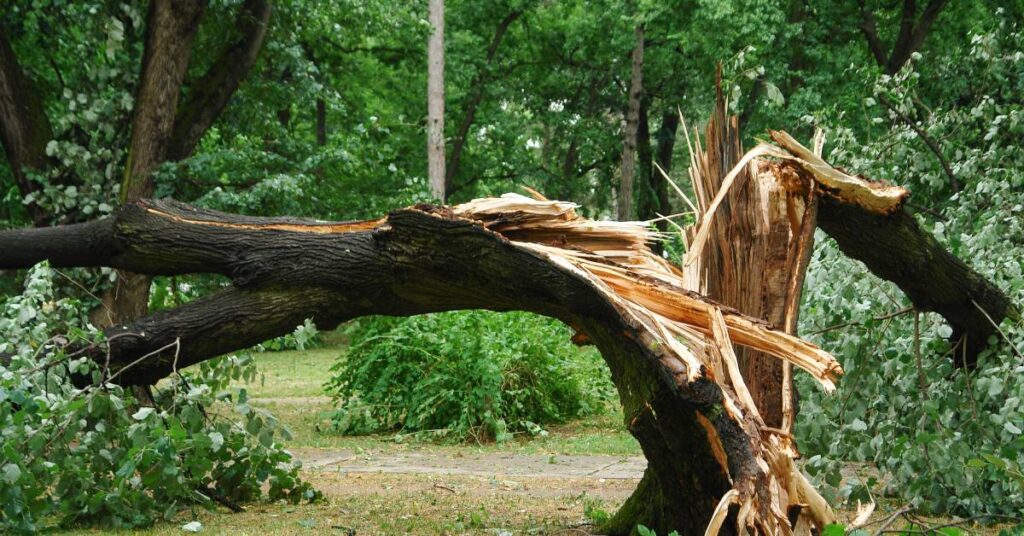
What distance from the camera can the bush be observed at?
9289 millimetres

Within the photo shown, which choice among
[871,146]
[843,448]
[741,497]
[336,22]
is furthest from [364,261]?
[336,22]

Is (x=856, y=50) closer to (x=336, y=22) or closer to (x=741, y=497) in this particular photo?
(x=336, y=22)

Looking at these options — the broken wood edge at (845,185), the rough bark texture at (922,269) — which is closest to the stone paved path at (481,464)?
the rough bark texture at (922,269)

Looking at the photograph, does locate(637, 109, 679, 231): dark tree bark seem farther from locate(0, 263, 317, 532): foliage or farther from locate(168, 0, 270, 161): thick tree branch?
locate(0, 263, 317, 532): foliage

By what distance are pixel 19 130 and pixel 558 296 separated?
7.02 m

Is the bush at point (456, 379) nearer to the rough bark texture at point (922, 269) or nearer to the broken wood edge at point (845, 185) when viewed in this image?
the rough bark texture at point (922, 269)

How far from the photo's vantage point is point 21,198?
9.45 meters

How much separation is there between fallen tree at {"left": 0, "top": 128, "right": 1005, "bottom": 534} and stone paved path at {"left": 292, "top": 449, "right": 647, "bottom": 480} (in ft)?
8.22

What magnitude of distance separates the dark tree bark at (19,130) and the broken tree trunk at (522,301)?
385cm

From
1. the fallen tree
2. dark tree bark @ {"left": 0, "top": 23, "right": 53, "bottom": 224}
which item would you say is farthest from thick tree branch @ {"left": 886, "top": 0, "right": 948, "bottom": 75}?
the fallen tree

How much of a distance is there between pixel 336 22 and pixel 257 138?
5.72 feet

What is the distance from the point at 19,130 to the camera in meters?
9.30

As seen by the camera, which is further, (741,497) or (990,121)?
(990,121)

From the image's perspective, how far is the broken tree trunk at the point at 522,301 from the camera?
11.5 ft
